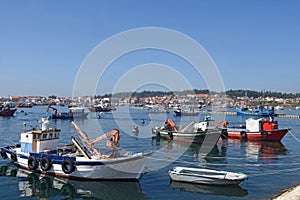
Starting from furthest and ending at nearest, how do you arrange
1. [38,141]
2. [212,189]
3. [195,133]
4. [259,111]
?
[259,111] → [195,133] → [38,141] → [212,189]

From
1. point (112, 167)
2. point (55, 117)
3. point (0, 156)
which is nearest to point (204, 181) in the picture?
point (112, 167)

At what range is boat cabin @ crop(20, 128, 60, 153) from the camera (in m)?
24.5

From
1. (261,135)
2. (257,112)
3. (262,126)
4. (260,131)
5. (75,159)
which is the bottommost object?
(261,135)

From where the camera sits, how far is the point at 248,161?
30.0 m

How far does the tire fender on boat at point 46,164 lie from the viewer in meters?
22.6

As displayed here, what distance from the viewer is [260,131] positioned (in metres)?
45.9

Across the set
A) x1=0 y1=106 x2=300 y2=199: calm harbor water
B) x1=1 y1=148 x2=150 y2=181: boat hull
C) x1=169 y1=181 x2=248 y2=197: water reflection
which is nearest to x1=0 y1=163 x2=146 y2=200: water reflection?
x1=0 y1=106 x2=300 y2=199: calm harbor water

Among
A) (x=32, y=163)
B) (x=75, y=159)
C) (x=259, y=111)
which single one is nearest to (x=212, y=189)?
(x=75, y=159)

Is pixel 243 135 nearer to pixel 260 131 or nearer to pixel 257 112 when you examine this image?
pixel 260 131

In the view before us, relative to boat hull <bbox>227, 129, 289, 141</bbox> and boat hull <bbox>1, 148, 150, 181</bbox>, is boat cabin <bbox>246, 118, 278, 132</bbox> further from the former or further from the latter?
boat hull <bbox>1, 148, 150, 181</bbox>

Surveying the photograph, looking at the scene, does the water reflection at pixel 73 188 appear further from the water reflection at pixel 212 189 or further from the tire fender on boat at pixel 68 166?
the water reflection at pixel 212 189

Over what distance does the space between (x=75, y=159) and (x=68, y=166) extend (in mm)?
666

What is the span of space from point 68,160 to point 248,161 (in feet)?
55.3

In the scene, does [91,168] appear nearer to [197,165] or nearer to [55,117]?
[197,165]
